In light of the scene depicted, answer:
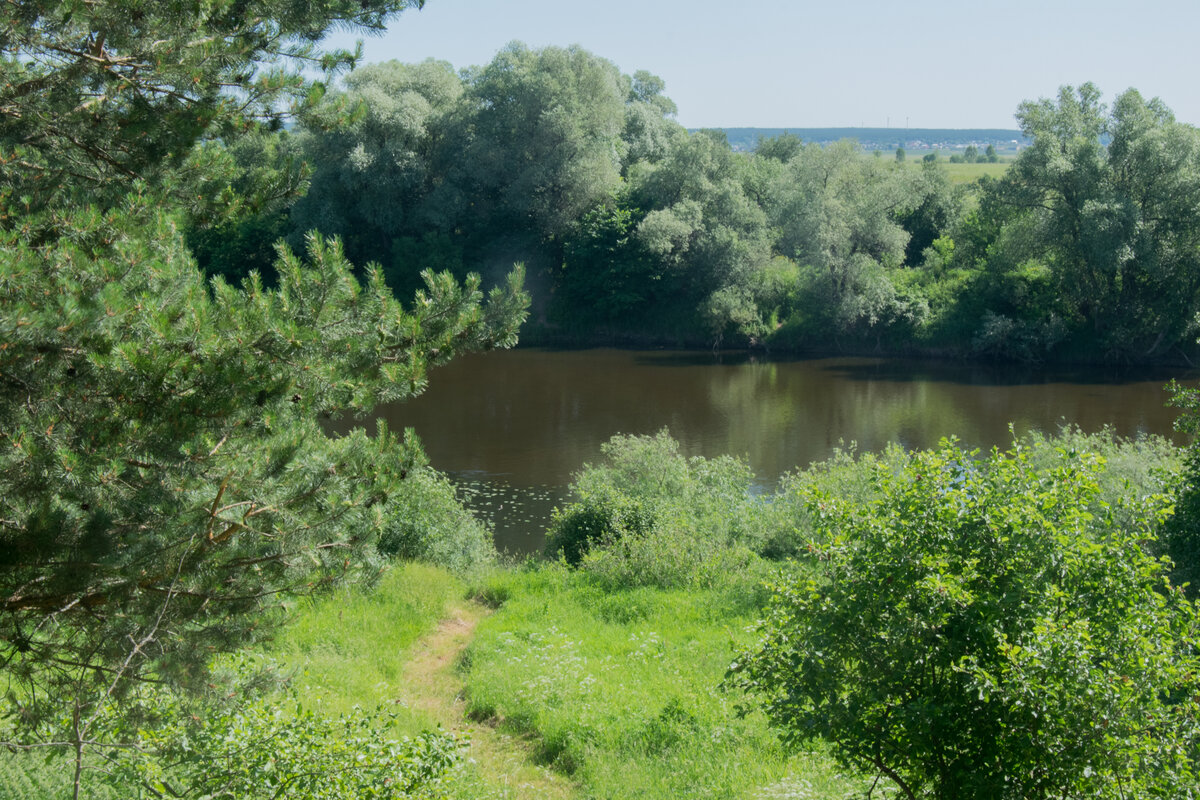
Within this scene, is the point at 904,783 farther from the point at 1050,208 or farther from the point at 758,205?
the point at 758,205

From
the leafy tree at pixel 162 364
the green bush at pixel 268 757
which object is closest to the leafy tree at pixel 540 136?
the leafy tree at pixel 162 364

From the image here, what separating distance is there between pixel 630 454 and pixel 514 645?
686 centimetres

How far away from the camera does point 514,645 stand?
1152 centimetres

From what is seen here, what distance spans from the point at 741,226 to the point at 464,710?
110 feet

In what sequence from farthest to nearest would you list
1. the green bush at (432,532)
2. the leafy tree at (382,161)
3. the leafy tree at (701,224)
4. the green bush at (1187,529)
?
1. the leafy tree at (701,224)
2. the leafy tree at (382,161)
3. the green bush at (432,532)
4. the green bush at (1187,529)

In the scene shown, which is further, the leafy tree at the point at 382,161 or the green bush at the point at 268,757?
the leafy tree at the point at 382,161

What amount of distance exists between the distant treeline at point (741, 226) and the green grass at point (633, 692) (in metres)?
24.6

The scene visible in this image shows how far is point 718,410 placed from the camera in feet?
101

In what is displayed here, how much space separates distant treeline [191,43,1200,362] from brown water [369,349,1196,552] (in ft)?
7.15

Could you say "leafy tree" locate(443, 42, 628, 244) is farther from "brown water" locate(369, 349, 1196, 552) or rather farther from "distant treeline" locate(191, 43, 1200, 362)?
"brown water" locate(369, 349, 1196, 552)

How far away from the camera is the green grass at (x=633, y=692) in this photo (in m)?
8.18

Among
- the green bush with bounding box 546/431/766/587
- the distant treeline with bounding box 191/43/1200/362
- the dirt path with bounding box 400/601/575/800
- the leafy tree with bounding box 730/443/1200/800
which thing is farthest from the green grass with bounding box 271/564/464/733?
the distant treeline with bounding box 191/43/1200/362

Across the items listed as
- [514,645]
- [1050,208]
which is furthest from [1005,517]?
[1050,208]

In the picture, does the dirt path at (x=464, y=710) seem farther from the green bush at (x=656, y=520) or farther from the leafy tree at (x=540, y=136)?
the leafy tree at (x=540, y=136)
